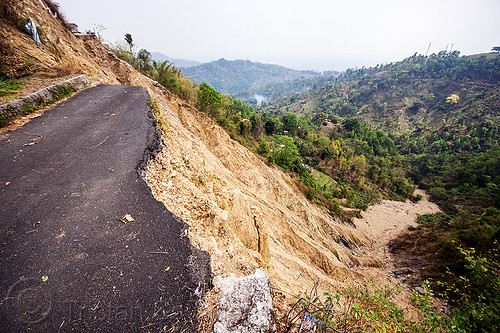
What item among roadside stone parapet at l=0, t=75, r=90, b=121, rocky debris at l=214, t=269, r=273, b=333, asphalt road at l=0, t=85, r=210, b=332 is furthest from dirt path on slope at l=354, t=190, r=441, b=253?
roadside stone parapet at l=0, t=75, r=90, b=121

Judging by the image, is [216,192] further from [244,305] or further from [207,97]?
[207,97]

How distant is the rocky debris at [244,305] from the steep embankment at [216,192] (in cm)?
53

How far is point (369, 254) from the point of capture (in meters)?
23.5

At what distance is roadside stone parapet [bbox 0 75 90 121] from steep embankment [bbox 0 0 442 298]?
151 cm

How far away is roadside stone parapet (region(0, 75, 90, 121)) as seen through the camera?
6492 millimetres

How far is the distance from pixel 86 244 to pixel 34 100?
26.1ft

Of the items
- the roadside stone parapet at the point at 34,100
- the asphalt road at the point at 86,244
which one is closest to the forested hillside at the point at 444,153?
the asphalt road at the point at 86,244

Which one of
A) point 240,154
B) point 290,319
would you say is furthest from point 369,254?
point 290,319

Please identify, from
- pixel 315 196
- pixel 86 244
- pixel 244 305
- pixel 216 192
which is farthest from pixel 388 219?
pixel 86 244

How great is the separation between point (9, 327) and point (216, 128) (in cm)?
1790

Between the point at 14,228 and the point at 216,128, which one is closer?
the point at 14,228

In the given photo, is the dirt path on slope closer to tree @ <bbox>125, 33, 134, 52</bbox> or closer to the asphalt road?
the asphalt road

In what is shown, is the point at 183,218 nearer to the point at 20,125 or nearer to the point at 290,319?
the point at 290,319

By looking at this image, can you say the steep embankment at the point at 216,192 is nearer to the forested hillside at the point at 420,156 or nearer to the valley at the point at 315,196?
the valley at the point at 315,196
